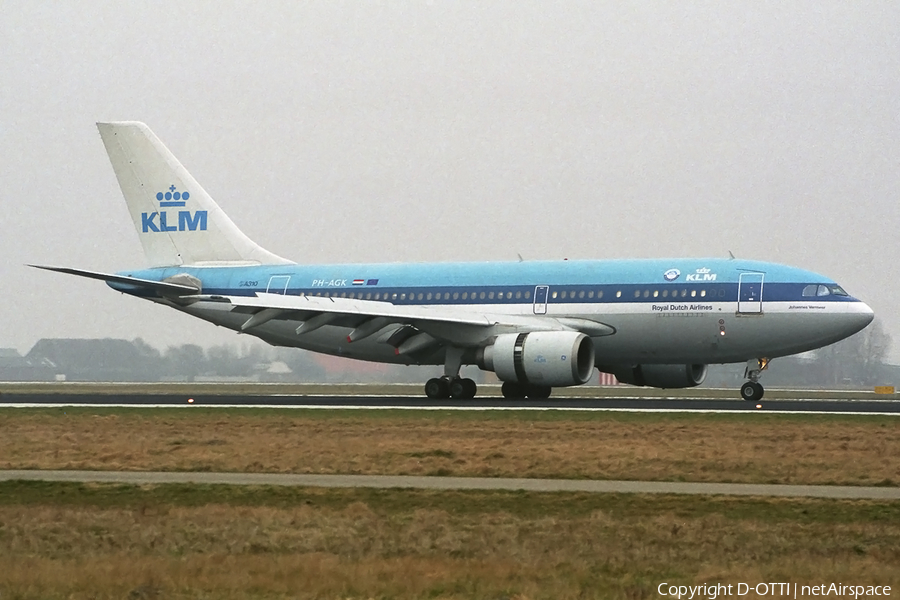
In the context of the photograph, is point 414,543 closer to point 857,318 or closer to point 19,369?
point 857,318

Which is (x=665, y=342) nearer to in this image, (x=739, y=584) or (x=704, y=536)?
(x=704, y=536)

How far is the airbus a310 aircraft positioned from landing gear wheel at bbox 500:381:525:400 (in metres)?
0.09

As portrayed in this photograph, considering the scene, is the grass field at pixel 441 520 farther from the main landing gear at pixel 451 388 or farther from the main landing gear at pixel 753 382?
the main landing gear at pixel 451 388

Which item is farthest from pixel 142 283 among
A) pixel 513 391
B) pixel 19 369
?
pixel 19 369

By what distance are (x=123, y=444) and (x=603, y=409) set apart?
45.6ft

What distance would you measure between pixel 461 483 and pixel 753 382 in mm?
23147

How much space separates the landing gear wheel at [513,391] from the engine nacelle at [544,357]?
8.20ft

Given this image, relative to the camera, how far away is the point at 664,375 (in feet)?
140

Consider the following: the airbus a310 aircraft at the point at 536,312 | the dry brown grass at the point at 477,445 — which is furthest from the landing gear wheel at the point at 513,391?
the dry brown grass at the point at 477,445

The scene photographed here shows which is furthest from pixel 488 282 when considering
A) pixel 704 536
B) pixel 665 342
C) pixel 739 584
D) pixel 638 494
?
pixel 739 584

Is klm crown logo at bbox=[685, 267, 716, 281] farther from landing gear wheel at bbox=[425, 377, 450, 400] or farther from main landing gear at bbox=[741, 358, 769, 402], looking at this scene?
landing gear wheel at bbox=[425, 377, 450, 400]

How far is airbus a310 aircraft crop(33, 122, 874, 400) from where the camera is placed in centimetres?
3809

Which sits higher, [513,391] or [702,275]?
[702,275]

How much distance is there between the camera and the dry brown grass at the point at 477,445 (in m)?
20.3
